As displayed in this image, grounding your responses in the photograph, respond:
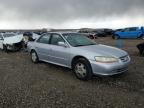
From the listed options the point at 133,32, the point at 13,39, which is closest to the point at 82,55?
the point at 13,39

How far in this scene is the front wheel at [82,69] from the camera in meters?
6.95

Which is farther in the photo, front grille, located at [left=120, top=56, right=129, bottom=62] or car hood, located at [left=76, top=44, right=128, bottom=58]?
front grille, located at [left=120, top=56, right=129, bottom=62]

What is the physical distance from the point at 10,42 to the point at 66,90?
10.5 m

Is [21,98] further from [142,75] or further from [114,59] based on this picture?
[142,75]

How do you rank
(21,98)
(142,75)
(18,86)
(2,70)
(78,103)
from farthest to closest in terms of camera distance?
(2,70) → (142,75) → (18,86) → (21,98) → (78,103)

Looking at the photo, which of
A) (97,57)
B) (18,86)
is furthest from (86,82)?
(18,86)

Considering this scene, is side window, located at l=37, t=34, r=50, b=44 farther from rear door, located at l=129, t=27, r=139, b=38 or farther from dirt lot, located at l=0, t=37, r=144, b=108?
rear door, located at l=129, t=27, r=139, b=38

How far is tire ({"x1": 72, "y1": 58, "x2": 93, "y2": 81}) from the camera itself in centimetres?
694

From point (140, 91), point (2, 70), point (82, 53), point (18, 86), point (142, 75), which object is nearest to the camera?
point (140, 91)

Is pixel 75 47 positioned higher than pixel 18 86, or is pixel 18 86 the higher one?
pixel 75 47

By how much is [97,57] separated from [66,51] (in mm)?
1395

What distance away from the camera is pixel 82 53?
23.5 ft

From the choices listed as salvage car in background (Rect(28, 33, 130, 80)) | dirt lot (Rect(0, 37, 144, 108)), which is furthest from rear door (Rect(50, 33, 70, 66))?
dirt lot (Rect(0, 37, 144, 108))

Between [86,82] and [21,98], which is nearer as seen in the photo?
[21,98]
